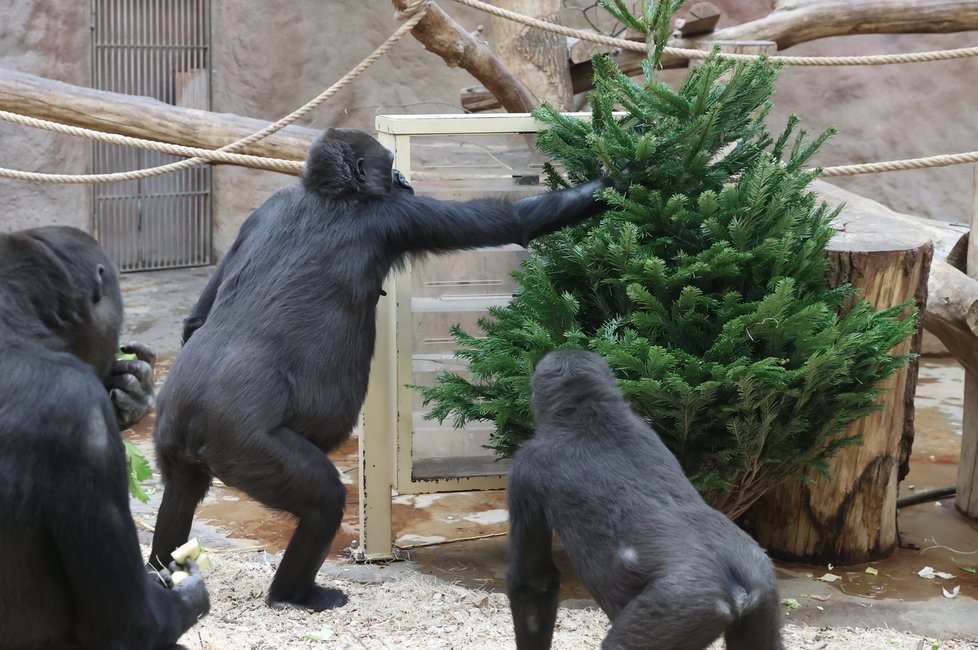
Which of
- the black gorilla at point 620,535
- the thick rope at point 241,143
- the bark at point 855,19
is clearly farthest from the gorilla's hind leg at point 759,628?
the bark at point 855,19

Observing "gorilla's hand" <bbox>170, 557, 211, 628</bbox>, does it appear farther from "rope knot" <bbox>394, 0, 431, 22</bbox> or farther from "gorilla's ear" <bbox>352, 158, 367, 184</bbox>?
"rope knot" <bbox>394, 0, 431, 22</bbox>

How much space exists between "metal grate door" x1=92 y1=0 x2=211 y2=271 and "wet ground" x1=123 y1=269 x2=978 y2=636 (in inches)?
154

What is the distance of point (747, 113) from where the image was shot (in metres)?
4.02

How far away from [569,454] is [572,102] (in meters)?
4.30

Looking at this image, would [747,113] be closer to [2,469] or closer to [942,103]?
[2,469]

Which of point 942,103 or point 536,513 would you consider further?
point 942,103

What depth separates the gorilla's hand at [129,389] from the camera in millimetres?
2654

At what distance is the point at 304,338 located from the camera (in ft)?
12.5

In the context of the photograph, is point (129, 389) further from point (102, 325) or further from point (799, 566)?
point (799, 566)

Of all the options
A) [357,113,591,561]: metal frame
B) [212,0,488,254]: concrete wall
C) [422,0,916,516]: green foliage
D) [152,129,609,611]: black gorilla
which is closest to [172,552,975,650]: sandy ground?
[152,129,609,611]: black gorilla

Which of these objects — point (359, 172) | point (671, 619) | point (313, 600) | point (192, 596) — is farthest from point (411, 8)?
point (671, 619)

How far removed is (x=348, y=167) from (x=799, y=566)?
254 centimetres

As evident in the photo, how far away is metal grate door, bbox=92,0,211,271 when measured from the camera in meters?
9.91

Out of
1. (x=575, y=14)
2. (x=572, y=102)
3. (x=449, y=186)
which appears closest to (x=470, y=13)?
(x=575, y=14)
